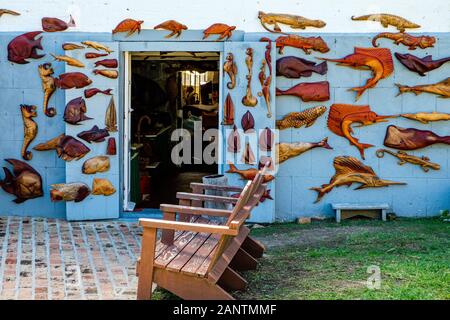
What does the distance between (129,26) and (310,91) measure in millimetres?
2447

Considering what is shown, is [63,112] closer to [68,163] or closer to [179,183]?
[68,163]

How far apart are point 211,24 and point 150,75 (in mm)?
5383

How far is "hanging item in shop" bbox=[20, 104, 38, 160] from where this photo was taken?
8750 mm

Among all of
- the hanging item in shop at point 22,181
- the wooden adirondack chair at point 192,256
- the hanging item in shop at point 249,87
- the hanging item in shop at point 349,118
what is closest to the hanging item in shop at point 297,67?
the hanging item in shop at point 249,87

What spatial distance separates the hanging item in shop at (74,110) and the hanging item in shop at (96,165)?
20.6 inches

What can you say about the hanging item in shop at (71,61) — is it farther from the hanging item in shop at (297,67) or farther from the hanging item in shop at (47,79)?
the hanging item in shop at (297,67)

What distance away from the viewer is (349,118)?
8766mm

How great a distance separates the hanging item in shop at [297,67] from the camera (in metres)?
8.71

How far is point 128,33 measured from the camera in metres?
8.70

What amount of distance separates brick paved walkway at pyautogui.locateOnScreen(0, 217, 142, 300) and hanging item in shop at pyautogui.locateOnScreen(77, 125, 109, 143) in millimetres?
1066

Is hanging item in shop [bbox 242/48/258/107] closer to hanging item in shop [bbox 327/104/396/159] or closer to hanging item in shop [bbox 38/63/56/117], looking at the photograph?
hanging item in shop [bbox 327/104/396/159]

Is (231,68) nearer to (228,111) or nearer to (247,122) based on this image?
(228,111)

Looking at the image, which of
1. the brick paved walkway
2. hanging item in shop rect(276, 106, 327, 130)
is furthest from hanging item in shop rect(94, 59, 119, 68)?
hanging item in shop rect(276, 106, 327, 130)

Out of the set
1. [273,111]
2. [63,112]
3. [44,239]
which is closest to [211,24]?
[273,111]
